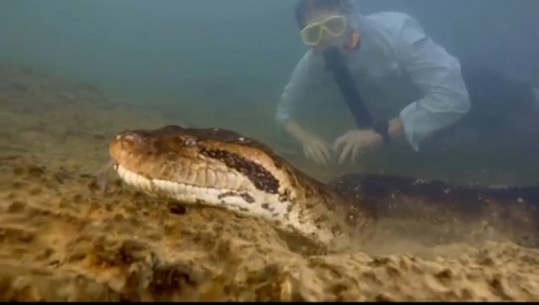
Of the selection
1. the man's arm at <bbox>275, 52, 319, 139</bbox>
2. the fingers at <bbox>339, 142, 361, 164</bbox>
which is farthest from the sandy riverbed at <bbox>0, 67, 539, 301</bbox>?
the man's arm at <bbox>275, 52, 319, 139</bbox>

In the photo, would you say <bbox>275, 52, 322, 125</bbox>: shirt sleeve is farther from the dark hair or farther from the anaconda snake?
the anaconda snake

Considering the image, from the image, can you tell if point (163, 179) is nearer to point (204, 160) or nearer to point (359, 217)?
point (204, 160)

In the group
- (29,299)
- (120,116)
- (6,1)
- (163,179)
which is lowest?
(29,299)

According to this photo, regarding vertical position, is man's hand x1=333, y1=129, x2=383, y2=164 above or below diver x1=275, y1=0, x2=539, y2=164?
below

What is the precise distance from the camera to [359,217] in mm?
3791

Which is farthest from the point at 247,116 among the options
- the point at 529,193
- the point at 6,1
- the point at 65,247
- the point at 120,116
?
the point at 6,1

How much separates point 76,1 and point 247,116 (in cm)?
9441

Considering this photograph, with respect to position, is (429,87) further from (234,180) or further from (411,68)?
(234,180)

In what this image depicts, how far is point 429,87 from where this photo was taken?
766 centimetres

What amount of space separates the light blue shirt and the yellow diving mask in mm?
512

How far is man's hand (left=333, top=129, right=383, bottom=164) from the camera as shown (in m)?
7.40

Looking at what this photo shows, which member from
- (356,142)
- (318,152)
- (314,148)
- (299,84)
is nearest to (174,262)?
(356,142)

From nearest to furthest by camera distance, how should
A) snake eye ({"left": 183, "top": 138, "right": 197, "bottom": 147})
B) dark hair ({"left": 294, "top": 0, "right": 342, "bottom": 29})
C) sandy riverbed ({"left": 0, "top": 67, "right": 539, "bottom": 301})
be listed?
1. sandy riverbed ({"left": 0, "top": 67, "right": 539, "bottom": 301})
2. snake eye ({"left": 183, "top": 138, "right": 197, "bottom": 147})
3. dark hair ({"left": 294, "top": 0, "right": 342, "bottom": 29})

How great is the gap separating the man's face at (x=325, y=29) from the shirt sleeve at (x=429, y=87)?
0.98 m
